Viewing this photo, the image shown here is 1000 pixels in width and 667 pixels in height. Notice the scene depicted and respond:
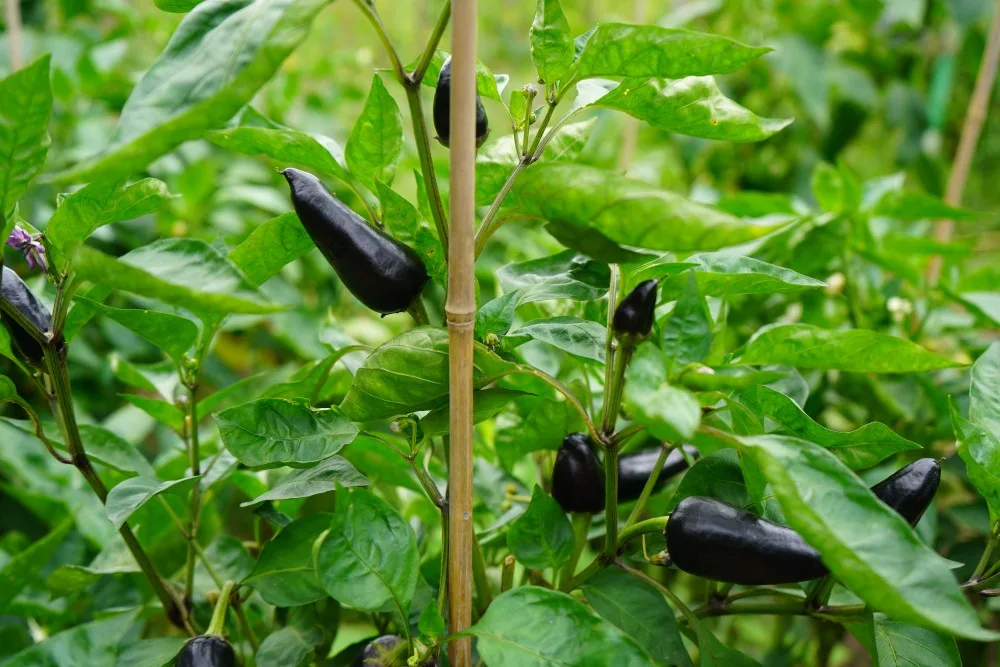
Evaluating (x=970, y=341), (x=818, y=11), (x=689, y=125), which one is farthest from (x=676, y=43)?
(x=818, y=11)

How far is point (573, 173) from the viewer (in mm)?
369

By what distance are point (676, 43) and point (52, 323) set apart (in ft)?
1.26

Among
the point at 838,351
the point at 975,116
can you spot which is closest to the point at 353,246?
the point at 838,351

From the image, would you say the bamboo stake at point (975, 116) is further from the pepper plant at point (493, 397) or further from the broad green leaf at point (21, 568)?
the broad green leaf at point (21, 568)

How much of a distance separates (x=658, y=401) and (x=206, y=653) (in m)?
0.30

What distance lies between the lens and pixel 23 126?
0.38 meters

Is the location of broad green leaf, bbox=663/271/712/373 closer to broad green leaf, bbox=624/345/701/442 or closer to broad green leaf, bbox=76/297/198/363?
broad green leaf, bbox=624/345/701/442

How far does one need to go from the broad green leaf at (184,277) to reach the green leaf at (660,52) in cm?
23

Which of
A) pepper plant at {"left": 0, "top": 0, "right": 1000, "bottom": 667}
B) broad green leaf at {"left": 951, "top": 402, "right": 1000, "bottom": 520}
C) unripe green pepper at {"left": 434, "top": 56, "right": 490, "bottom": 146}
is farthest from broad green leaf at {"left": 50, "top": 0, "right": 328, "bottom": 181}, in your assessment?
broad green leaf at {"left": 951, "top": 402, "right": 1000, "bottom": 520}

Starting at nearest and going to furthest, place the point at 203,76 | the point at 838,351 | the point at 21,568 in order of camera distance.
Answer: the point at 203,76
the point at 838,351
the point at 21,568

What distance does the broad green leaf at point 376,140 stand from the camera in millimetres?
487

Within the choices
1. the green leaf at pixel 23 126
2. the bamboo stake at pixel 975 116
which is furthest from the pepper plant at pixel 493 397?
the bamboo stake at pixel 975 116

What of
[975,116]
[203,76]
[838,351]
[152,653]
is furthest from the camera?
[975,116]

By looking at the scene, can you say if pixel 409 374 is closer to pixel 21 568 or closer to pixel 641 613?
pixel 641 613
